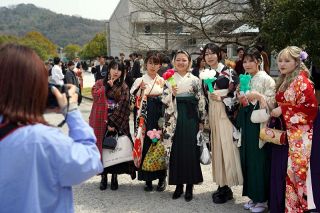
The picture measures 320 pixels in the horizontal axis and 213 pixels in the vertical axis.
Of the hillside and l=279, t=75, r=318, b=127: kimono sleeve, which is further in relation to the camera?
the hillside

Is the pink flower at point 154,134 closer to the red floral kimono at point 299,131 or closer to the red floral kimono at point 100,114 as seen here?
the red floral kimono at point 100,114

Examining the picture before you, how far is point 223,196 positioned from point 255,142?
0.85 metres

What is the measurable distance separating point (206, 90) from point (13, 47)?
9.79 ft

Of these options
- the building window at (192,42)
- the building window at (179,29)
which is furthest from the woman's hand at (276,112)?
the building window at (179,29)

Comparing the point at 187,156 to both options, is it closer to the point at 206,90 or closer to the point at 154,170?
the point at 154,170

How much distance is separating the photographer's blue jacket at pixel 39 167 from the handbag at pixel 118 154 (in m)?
3.08

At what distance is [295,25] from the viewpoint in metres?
7.55

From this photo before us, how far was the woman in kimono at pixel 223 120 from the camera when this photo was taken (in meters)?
4.10

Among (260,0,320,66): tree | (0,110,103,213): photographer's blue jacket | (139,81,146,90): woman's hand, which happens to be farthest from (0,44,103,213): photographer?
(260,0,320,66): tree

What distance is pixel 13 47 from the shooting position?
156 cm

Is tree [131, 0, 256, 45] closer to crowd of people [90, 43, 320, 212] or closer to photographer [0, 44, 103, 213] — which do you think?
crowd of people [90, 43, 320, 212]

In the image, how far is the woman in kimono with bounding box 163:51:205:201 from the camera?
4246mm

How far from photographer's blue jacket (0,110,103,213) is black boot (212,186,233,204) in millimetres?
2915

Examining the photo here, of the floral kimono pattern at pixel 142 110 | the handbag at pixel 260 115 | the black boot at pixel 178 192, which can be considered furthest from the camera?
the floral kimono pattern at pixel 142 110
